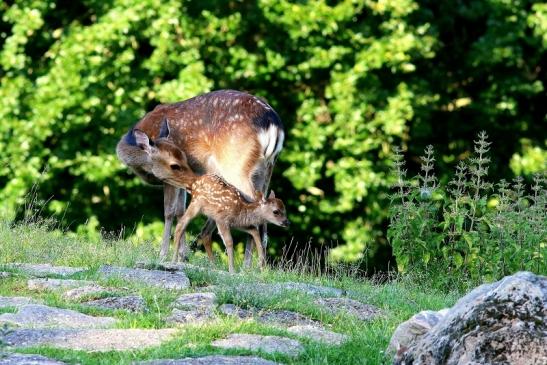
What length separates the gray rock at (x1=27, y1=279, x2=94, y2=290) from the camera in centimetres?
816

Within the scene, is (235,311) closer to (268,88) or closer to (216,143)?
(216,143)

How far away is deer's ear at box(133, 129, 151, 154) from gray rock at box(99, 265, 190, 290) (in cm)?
212

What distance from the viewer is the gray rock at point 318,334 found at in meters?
6.91

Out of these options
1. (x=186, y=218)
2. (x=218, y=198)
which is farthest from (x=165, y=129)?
(x=218, y=198)

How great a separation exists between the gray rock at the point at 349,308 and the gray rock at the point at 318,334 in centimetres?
57

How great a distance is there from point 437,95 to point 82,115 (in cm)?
557

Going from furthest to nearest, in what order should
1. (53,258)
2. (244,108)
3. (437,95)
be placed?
(437,95) → (244,108) → (53,258)

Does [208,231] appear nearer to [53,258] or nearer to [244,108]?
[244,108]

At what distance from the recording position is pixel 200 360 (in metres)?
6.13

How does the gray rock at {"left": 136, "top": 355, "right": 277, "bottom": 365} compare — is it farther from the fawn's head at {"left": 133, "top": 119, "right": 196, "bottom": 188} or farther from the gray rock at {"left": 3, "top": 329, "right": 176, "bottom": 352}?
the fawn's head at {"left": 133, "top": 119, "right": 196, "bottom": 188}

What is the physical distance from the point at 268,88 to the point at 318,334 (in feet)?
38.5

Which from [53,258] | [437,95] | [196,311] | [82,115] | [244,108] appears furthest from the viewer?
[437,95]

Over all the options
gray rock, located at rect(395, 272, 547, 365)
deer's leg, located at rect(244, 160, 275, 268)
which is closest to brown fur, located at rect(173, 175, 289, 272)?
deer's leg, located at rect(244, 160, 275, 268)

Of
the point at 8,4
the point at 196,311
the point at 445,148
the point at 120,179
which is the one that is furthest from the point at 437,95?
the point at 196,311
